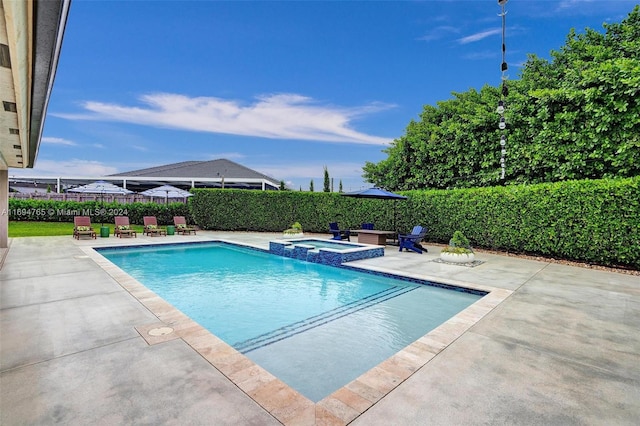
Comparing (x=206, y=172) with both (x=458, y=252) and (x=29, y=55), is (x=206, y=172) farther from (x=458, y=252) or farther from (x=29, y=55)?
(x=29, y=55)

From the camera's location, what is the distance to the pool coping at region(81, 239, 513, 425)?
2.86 meters

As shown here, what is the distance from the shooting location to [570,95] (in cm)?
1247

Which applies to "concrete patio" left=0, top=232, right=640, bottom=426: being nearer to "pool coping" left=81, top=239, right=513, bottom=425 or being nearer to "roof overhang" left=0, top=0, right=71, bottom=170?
"pool coping" left=81, top=239, right=513, bottom=425

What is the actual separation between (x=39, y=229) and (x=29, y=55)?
2067 cm

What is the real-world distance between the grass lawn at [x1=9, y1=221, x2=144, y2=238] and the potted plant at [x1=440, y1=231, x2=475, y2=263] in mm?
17587

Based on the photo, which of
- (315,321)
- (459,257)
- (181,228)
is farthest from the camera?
(181,228)

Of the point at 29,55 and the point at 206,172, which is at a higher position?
the point at 206,172

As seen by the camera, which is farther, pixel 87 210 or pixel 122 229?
pixel 87 210

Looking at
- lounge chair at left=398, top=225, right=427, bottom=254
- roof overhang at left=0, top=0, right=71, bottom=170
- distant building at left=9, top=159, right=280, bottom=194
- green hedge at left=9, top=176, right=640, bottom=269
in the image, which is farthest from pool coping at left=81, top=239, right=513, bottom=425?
distant building at left=9, top=159, right=280, bottom=194

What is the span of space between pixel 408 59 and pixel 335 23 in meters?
6.47

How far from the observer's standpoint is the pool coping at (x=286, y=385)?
2861 mm

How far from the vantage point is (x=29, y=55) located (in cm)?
325

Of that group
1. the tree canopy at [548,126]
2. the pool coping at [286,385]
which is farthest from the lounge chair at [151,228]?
the tree canopy at [548,126]

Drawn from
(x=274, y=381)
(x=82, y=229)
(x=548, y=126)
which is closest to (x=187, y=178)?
(x=82, y=229)
